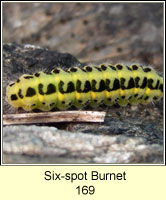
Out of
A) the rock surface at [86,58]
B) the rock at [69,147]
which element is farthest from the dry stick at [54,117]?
the rock at [69,147]

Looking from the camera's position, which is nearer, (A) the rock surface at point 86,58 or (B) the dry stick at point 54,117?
(A) the rock surface at point 86,58

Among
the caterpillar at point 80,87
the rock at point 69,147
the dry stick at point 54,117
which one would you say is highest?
the caterpillar at point 80,87

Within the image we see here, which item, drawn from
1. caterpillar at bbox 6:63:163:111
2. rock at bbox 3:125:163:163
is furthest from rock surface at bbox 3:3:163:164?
caterpillar at bbox 6:63:163:111

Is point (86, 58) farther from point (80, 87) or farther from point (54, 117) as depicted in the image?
point (54, 117)

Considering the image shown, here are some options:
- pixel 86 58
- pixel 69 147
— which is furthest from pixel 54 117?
pixel 86 58

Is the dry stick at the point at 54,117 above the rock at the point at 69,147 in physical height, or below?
above

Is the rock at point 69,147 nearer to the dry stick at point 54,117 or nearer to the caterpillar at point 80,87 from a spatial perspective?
the dry stick at point 54,117
